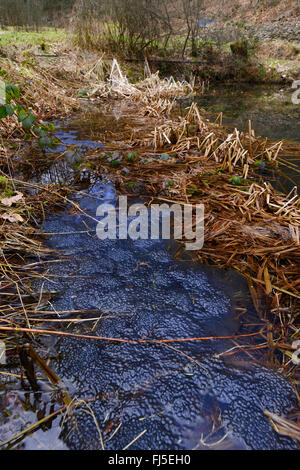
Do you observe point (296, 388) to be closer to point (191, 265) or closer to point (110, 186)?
point (191, 265)

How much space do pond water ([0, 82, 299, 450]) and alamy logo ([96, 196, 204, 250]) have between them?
0.20 meters

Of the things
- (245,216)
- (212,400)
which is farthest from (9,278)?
(245,216)

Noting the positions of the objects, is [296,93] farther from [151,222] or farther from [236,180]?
[151,222]

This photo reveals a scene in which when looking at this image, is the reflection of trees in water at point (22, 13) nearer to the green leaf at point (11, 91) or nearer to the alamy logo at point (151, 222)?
the green leaf at point (11, 91)

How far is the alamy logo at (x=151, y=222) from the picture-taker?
1.94m

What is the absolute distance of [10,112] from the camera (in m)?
1.97

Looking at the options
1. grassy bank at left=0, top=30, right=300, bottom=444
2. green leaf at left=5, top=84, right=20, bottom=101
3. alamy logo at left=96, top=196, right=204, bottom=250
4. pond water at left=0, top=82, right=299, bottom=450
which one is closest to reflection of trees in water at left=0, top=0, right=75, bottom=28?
grassy bank at left=0, top=30, right=300, bottom=444

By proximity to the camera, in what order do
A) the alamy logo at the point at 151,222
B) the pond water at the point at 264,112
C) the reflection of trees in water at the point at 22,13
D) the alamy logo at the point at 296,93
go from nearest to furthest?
the alamy logo at the point at 151,222 → the pond water at the point at 264,112 → the alamy logo at the point at 296,93 → the reflection of trees in water at the point at 22,13

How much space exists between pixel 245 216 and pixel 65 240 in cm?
131

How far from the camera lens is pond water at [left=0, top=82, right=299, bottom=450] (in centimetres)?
93

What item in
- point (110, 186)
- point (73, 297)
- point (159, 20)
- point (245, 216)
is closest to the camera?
point (73, 297)

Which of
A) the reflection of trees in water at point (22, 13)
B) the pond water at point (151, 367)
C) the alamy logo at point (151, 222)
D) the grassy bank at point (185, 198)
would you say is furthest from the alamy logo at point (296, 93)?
the reflection of trees in water at point (22, 13)

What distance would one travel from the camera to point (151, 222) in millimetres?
2090

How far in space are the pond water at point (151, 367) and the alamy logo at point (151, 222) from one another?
197 mm
